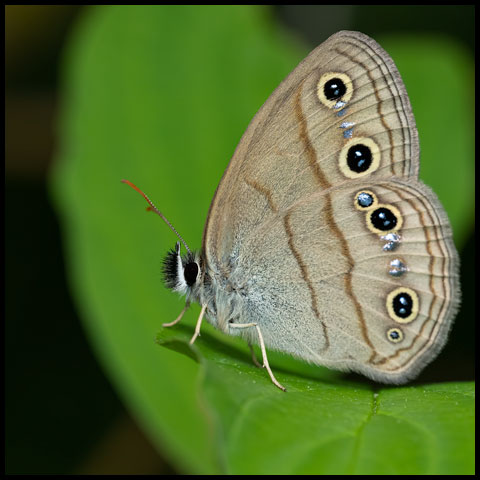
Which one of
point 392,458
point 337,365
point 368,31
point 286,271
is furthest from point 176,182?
point 392,458

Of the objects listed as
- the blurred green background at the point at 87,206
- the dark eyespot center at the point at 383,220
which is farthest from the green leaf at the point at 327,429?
the blurred green background at the point at 87,206

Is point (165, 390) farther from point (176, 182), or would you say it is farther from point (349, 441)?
point (349, 441)

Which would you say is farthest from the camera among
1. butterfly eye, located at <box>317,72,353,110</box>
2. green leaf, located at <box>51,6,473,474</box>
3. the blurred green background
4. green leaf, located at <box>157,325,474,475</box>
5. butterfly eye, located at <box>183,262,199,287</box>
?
the blurred green background

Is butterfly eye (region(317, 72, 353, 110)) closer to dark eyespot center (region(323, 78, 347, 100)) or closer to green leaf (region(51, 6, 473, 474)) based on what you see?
dark eyespot center (region(323, 78, 347, 100))

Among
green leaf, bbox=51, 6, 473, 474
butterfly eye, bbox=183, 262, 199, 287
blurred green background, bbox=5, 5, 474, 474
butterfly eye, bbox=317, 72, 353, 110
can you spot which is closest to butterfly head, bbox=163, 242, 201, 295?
butterfly eye, bbox=183, 262, 199, 287

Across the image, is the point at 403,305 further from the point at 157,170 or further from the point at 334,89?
the point at 157,170

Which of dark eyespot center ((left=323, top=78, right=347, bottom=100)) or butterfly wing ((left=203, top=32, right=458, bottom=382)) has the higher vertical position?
dark eyespot center ((left=323, top=78, right=347, bottom=100))

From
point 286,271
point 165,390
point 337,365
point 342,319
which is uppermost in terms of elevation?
point 286,271

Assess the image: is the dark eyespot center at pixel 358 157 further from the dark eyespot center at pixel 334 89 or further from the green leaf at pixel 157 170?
the green leaf at pixel 157 170
